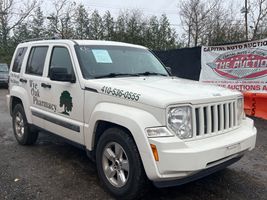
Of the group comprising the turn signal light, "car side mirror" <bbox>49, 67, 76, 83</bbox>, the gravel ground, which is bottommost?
the gravel ground

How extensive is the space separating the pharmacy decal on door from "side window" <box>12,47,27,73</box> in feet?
18.5

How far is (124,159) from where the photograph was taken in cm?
365

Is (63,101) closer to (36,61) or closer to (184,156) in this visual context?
(36,61)

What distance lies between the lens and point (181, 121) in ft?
10.8

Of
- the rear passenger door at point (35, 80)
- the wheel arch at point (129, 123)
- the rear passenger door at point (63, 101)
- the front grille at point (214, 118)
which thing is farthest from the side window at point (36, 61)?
the front grille at point (214, 118)

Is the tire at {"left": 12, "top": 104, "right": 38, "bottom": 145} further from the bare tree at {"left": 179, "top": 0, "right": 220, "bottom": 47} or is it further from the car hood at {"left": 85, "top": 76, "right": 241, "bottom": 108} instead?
the bare tree at {"left": 179, "top": 0, "right": 220, "bottom": 47}

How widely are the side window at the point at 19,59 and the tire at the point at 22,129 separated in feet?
2.40

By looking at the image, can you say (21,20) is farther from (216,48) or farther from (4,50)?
(216,48)

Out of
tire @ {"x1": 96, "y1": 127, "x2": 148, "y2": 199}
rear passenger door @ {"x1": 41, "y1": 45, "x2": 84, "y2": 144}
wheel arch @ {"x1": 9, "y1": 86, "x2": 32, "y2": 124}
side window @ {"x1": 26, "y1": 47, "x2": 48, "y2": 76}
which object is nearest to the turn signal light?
tire @ {"x1": 96, "y1": 127, "x2": 148, "y2": 199}

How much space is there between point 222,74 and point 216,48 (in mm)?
810

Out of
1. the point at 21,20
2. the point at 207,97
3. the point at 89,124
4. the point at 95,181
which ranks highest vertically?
the point at 21,20

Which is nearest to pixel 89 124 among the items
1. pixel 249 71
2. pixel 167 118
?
pixel 167 118

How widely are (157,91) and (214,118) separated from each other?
2.33 feet

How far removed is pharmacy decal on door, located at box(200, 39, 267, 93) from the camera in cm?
814
